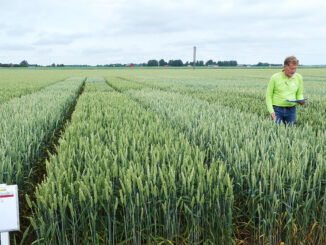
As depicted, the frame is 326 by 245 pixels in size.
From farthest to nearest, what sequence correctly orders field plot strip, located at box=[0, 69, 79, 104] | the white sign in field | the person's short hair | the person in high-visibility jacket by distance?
1. field plot strip, located at box=[0, 69, 79, 104]
2. the person in high-visibility jacket
3. the person's short hair
4. the white sign in field

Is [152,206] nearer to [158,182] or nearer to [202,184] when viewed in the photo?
[158,182]

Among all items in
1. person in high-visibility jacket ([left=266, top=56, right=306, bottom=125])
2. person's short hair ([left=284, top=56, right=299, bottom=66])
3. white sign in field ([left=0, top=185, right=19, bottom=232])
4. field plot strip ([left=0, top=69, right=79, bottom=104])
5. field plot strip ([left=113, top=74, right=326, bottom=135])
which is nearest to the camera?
white sign in field ([left=0, top=185, right=19, bottom=232])

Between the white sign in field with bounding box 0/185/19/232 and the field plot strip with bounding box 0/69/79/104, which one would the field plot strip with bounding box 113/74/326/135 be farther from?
the field plot strip with bounding box 0/69/79/104

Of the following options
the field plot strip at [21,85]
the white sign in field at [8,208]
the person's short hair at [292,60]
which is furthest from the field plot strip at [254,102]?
the field plot strip at [21,85]

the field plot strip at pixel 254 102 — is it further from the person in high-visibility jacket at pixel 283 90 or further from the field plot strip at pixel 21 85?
the field plot strip at pixel 21 85

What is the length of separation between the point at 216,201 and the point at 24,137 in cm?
273

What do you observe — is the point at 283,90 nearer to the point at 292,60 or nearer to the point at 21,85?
the point at 292,60

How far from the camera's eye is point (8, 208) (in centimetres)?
136

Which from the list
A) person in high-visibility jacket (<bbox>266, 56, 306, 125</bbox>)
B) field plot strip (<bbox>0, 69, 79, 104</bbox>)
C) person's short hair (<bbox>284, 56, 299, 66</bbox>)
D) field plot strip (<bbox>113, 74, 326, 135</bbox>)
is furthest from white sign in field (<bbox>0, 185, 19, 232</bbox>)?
field plot strip (<bbox>0, 69, 79, 104</bbox>)

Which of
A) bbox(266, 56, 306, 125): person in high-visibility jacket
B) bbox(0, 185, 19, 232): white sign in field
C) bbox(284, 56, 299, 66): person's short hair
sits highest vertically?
bbox(284, 56, 299, 66): person's short hair

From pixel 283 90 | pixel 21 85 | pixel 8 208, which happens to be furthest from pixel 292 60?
pixel 21 85

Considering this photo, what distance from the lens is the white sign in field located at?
53.2 inches

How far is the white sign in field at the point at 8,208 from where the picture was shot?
4.44ft

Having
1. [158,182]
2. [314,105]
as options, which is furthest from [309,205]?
[314,105]
